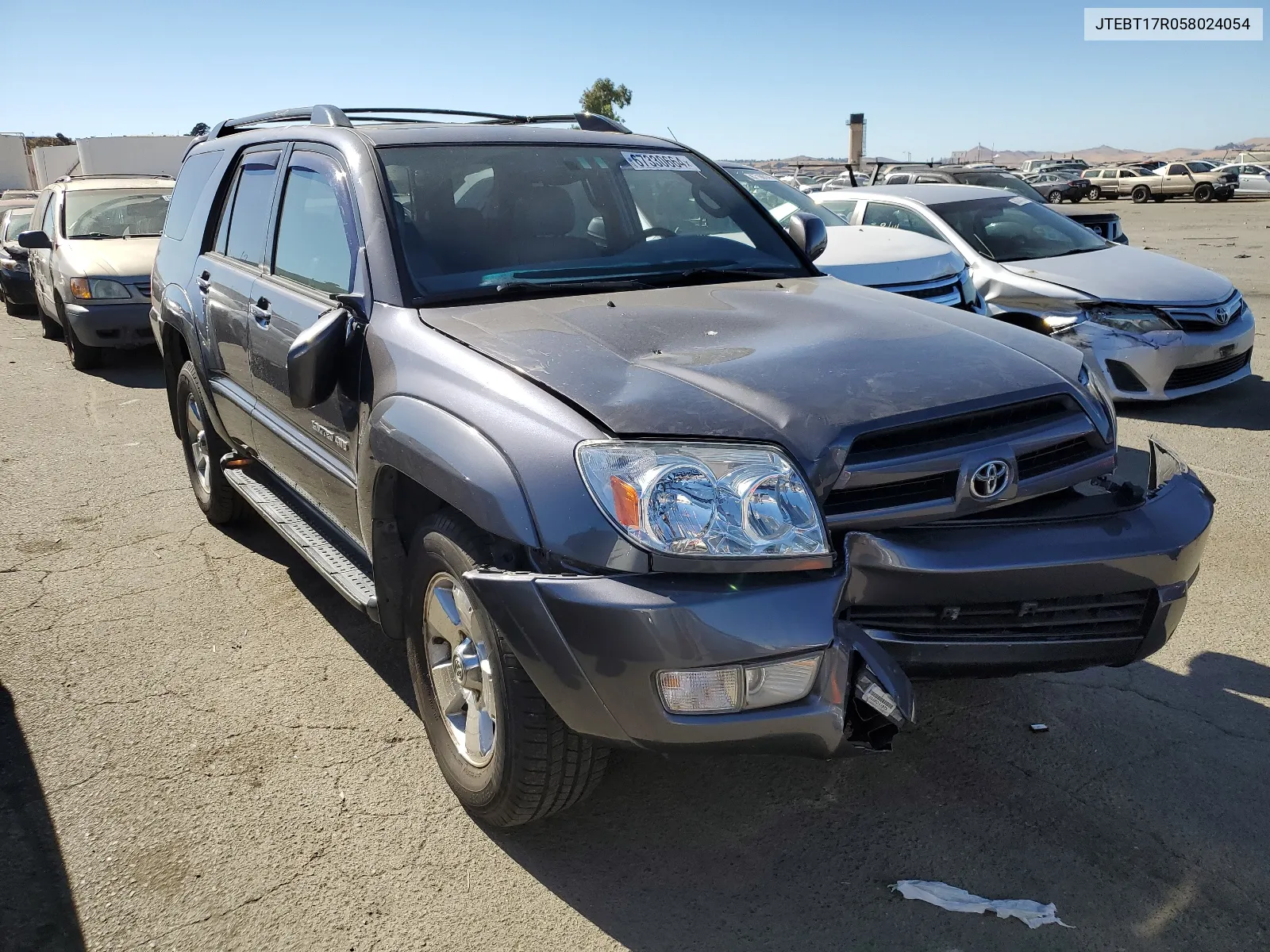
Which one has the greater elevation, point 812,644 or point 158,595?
point 812,644

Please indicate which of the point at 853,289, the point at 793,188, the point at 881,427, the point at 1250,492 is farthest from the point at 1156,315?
the point at 881,427

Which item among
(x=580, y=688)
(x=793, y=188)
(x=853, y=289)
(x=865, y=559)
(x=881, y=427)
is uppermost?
(x=793, y=188)

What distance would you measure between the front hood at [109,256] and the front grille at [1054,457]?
30.1ft

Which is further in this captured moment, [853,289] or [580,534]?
[853,289]

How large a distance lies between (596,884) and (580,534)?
0.97 m

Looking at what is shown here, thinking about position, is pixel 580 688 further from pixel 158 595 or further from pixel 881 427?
pixel 158 595

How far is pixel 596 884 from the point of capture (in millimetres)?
2656

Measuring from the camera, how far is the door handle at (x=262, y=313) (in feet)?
12.5

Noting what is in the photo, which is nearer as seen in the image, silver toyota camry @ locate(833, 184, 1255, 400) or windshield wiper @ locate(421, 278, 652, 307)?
windshield wiper @ locate(421, 278, 652, 307)

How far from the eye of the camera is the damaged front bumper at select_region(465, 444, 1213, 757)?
2234 millimetres

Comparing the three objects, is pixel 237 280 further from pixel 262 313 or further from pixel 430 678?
pixel 430 678

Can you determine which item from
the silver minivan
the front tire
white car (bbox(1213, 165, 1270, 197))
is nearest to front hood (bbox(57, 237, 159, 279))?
the silver minivan

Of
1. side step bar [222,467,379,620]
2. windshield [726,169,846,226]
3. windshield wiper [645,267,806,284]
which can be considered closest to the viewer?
side step bar [222,467,379,620]

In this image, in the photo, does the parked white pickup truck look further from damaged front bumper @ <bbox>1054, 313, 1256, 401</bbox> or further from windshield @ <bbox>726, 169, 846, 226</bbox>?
damaged front bumper @ <bbox>1054, 313, 1256, 401</bbox>
